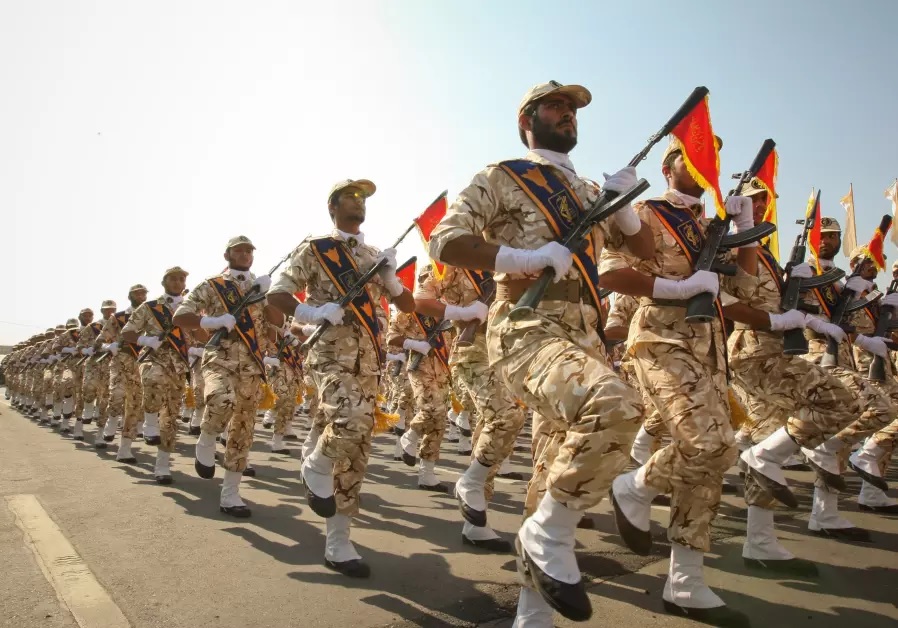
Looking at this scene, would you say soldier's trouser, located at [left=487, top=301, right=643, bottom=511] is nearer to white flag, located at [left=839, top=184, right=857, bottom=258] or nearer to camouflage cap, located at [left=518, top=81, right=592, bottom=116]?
camouflage cap, located at [left=518, top=81, right=592, bottom=116]

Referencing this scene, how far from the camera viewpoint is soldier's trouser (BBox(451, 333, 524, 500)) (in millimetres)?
5195

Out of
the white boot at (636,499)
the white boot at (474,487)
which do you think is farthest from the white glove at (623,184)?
the white boot at (474,487)

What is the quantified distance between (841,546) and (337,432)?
3.88 meters

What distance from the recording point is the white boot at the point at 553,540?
8.42 feet

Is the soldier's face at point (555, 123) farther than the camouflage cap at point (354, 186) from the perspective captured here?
No

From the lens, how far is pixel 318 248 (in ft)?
17.2

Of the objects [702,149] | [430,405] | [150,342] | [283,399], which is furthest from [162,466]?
[702,149]

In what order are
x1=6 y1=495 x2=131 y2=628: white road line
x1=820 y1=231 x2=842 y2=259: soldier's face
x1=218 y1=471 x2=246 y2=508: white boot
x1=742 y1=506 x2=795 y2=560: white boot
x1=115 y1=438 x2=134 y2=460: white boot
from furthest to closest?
x1=115 y1=438 x2=134 y2=460: white boot
x1=820 y1=231 x2=842 y2=259: soldier's face
x1=218 y1=471 x2=246 y2=508: white boot
x1=742 y1=506 x2=795 y2=560: white boot
x1=6 y1=495 x2=131 y2=628: white road line

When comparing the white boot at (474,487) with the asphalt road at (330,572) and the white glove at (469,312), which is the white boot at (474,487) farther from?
the white glove at (469,312)

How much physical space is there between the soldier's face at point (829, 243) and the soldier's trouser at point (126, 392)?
9.72 meters

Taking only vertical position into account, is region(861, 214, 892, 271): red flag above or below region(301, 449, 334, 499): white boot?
above

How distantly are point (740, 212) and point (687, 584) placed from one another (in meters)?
2.51

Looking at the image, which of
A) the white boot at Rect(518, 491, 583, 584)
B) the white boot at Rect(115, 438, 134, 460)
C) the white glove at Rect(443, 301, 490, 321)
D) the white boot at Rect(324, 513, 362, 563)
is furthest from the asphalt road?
the white boot at Rect(115, 438, 134, 460)

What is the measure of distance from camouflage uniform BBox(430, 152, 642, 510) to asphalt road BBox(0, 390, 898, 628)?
115 cm
